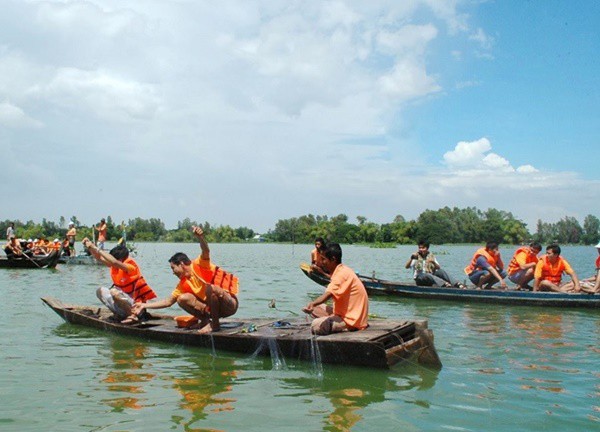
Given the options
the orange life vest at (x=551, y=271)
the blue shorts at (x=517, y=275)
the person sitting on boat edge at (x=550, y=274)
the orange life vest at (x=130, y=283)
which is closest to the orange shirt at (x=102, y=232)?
the orange life vest at (x=130, y=283)

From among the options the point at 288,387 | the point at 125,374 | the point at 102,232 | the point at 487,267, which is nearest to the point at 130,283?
the point at 125,374

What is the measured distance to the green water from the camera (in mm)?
5547

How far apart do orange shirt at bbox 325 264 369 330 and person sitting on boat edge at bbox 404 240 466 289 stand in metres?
7.25

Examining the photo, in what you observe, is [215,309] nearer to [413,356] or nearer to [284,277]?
[413,356]

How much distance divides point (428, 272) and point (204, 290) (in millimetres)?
8245

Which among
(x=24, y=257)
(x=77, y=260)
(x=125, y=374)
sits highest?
(x=24, y=257)

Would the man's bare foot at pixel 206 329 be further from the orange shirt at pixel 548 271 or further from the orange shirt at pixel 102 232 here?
the orange shirt at pixel 102 232

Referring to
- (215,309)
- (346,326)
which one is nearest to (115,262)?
(215,309)

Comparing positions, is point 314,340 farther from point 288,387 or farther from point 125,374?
point 125,374

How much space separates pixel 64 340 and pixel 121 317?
3.02 ft

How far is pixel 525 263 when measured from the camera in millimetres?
14383

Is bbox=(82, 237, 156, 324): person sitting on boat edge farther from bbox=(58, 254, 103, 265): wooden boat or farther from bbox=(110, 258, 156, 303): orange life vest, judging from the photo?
bbox=(58, 254, 103, 265): wooden boat

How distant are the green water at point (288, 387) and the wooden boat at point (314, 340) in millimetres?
143

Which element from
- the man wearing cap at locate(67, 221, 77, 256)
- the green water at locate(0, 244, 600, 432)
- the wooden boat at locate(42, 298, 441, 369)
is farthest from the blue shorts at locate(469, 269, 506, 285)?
the man wearing cap at locate(67, 221, 77, 256)
